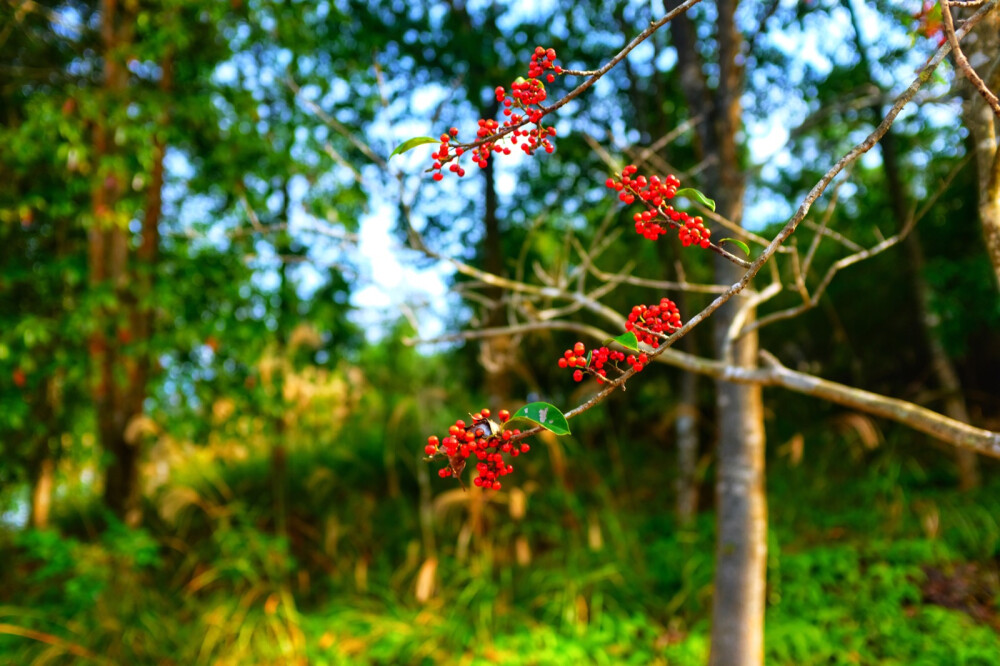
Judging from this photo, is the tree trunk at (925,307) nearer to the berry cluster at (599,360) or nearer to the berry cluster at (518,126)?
the berry cluster at (518,126)

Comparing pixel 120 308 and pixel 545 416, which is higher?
pixel 120 308

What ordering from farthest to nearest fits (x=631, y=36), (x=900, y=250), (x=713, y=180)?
(x=900, y=250) → (x=631, y=36) → (x=713, y=180)

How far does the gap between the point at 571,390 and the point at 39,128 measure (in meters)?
3.94

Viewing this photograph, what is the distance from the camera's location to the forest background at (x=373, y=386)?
3244mm

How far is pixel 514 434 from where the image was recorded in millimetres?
944

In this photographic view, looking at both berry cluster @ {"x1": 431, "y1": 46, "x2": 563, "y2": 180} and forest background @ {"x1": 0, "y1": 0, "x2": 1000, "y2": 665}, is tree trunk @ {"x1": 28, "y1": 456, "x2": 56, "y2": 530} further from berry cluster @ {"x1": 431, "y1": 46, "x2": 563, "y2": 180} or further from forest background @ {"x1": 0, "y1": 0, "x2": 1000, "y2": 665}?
berry cluster @ {"x1": 431, "y1": 46, "x2": 563, "y2": 180}

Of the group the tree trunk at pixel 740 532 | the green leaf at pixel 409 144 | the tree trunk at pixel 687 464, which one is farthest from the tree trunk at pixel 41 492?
the green leaf at pixel 409 144

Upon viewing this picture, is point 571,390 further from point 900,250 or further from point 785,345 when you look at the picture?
point 900,250

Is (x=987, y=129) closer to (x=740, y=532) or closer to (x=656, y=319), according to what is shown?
(x=656, y=319)

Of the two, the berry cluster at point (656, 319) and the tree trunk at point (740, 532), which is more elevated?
the berry cluster at point (656, 319)

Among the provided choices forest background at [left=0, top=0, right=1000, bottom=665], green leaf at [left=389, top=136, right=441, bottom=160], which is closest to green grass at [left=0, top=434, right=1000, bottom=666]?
forest background at [left=0, top=0, right=1000, bottom=665]

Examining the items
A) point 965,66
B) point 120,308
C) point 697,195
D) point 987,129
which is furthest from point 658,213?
point 120,308

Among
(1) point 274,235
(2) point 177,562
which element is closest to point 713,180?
(1) point 274,235

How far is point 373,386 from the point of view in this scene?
5430 millimetres
